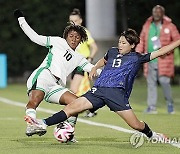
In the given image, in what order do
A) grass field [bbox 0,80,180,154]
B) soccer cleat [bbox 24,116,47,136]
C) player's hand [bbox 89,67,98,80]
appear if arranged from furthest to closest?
player's hand [bbox 89,67,98,80], soccer cleat [bbox 24,116,47,136], grass field [bbox 0,80,180,154]

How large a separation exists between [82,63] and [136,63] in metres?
1.00

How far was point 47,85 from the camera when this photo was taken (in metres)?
12.0

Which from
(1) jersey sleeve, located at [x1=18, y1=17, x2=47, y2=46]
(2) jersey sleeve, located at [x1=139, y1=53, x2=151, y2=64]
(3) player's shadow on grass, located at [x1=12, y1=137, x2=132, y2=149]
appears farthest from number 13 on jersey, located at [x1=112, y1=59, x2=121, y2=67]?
(1) jersey sleeve, located at [x1=18, y1=17, x2=47, y2=46]

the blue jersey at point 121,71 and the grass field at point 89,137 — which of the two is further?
the blue jersey at point 121,71

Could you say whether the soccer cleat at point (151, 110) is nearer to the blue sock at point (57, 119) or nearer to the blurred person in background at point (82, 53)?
the blurred person in background at point (82, 53)

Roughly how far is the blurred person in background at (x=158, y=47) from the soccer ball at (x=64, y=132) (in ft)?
21.3

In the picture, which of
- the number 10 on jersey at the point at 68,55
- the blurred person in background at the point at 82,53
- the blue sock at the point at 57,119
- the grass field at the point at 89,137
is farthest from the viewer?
the blurred person in background at the point at 82,53

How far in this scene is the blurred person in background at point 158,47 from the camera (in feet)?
58.5

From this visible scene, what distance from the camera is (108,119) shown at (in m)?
16.2

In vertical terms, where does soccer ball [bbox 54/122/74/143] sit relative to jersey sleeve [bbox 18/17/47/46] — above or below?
below

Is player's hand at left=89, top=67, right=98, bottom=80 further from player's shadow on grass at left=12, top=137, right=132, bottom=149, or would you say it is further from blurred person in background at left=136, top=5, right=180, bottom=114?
blurred person in background at left=136, top=5, right=180, bottom=114

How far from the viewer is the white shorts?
39.3ft

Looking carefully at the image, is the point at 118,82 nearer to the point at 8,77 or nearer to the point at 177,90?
the point at 177,90

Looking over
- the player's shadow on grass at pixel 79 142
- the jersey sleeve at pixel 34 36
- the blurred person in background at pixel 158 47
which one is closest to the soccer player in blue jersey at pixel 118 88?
the player's shadow on grass at pixel 79 142
